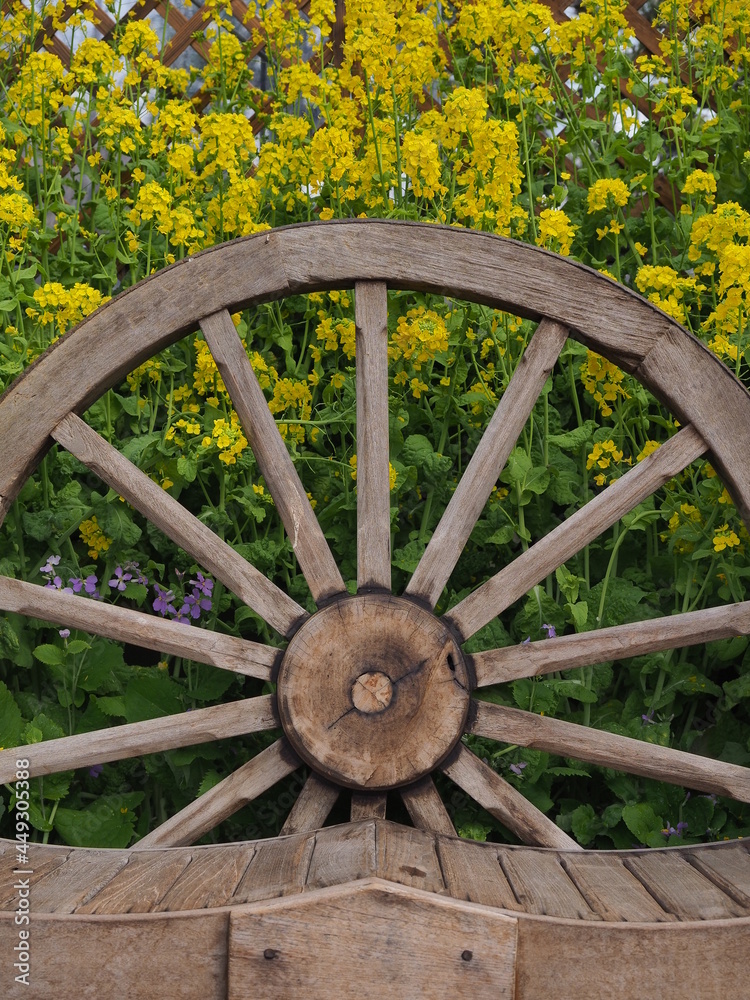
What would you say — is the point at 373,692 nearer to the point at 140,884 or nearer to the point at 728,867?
the point at 140,884

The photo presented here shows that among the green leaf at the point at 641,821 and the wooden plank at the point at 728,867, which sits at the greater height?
the green leaf at the point at 641,821

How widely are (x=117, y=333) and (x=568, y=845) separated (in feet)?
3.46

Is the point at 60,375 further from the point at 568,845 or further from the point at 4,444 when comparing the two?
the point at 568,845

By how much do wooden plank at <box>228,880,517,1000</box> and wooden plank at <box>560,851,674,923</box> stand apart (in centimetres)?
15

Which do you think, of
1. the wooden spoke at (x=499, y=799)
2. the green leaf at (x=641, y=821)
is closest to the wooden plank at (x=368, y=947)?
the wooden spoke at (x=499, y=799)

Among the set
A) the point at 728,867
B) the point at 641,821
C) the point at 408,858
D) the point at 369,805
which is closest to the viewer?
the point at 408,858

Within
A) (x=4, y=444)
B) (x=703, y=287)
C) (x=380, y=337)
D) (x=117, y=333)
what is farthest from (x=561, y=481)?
(x=4, y=444)

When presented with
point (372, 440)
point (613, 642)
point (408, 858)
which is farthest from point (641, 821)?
point (372, 440)

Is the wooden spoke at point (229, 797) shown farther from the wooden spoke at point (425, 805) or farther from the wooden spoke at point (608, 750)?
the wooden spoke at point (608, 750)

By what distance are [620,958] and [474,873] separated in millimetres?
199

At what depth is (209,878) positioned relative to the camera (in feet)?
4.00

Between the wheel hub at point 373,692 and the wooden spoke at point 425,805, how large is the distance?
4 centimetres

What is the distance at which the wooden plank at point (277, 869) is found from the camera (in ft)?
3.72

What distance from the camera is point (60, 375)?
1.47m
